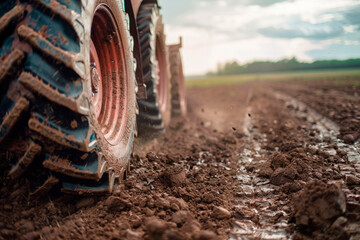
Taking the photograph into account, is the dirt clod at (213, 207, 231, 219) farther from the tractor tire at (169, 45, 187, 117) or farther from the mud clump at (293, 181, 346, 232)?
the tractor tire at (169, 45, 187, 117)

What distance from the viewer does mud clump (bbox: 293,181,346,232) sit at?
1629 mm

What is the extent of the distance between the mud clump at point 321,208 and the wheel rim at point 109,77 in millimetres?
1483

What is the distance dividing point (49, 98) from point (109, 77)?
1.18m

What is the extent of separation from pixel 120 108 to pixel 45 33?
3.84ft

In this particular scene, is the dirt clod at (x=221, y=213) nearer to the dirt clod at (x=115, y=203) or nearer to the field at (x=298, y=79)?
the dirt clod at (x=115, y=203)

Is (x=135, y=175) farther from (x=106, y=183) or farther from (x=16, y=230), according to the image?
(x=16, y=230)

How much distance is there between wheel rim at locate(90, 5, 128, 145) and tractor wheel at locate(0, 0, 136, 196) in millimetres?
551

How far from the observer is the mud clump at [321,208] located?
163cm

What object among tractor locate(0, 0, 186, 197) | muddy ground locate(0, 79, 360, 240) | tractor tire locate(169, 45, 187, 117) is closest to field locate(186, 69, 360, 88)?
tractor tire locate(169, 45, 187, 117)

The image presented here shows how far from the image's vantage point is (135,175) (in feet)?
8.17

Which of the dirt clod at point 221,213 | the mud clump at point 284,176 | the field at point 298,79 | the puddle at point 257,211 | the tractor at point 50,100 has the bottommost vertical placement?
the puddle at point 257,211

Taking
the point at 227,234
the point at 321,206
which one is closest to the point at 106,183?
the point at 227,234

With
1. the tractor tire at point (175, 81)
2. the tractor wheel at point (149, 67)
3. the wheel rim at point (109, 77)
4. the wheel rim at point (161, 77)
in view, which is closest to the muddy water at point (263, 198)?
the wheel rim at point (109, 77)

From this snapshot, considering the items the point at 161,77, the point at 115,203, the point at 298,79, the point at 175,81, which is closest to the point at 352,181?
the point at 115,203
